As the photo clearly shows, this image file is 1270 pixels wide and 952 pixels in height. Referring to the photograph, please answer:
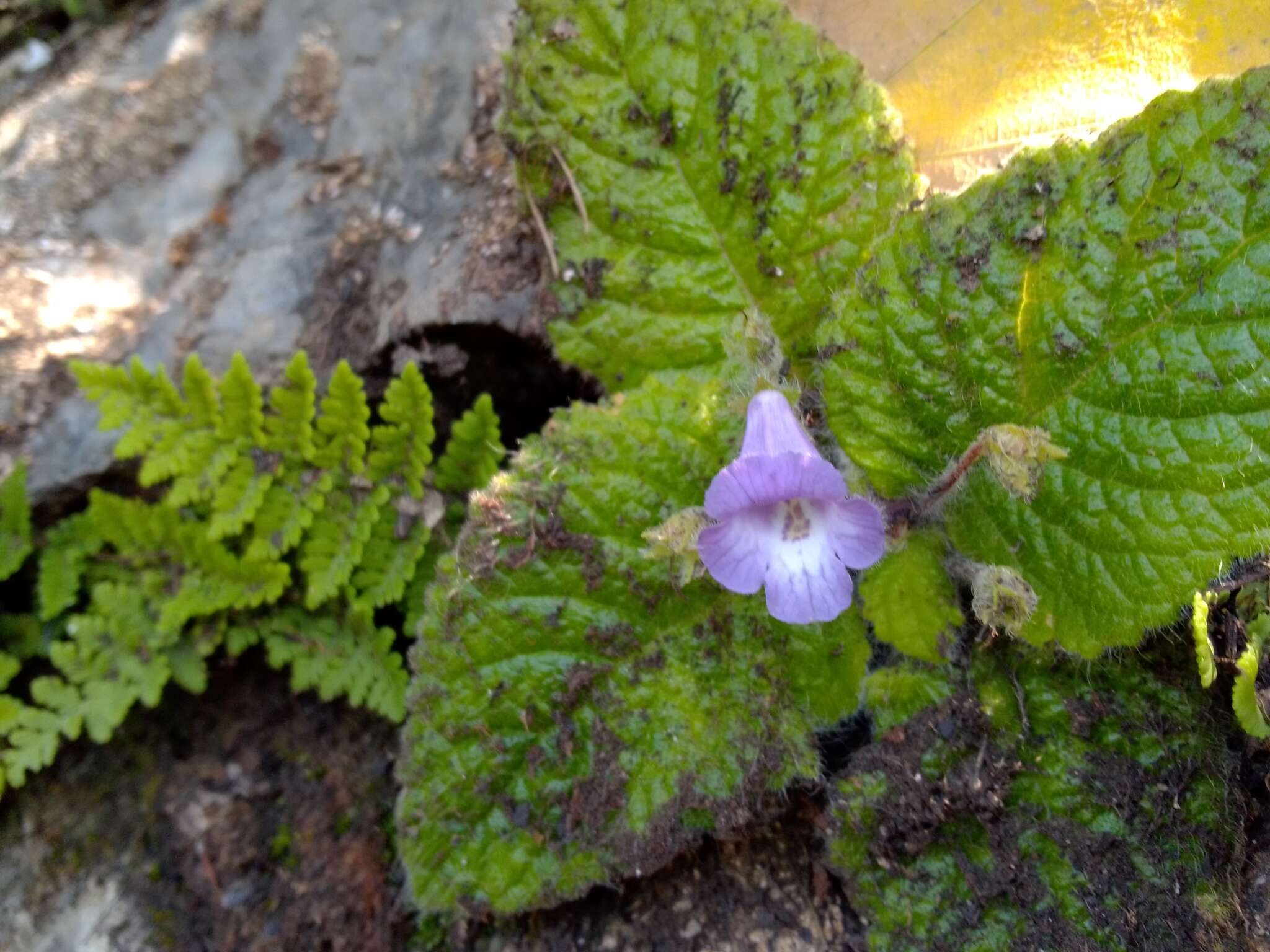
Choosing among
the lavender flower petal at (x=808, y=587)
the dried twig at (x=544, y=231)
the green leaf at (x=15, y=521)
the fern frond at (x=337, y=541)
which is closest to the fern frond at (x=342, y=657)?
the fern frond at (x=337, y=541)

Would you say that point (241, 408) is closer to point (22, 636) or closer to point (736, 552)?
point (22, 636)

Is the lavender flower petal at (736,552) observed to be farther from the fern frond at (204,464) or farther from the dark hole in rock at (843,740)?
the fern frond at (204,464)

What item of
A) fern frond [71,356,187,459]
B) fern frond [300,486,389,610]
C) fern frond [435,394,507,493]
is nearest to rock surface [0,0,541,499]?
fern frond [435,394,507,493]

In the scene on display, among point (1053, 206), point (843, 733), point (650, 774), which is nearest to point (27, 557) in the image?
point (650, 774)

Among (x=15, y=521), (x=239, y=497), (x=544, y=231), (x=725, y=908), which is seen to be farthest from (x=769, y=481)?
(x=15, y=521)

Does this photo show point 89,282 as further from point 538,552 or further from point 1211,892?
point 1211,892

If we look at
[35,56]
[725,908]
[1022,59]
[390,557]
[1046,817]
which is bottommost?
[725,908]
